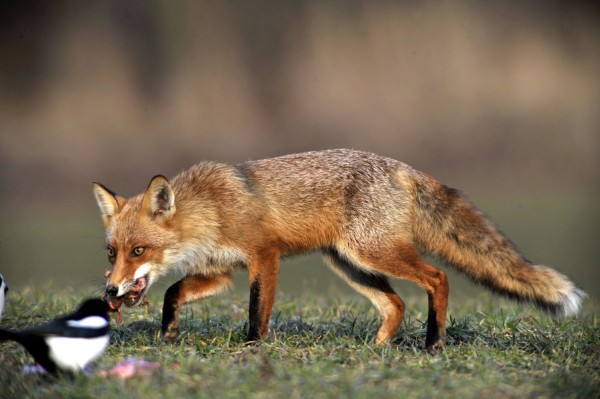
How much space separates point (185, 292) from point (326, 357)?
5.04 feet

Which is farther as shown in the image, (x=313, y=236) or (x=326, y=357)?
(x=313, y=236)

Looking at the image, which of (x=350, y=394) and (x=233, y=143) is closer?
(x=350, y=394)

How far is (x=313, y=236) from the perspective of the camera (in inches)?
262

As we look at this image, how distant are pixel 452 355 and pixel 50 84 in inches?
665

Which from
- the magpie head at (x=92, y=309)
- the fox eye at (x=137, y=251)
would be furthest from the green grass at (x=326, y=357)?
the fox eye at (x=137, y=251)

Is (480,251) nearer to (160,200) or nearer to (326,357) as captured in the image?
(326,357)

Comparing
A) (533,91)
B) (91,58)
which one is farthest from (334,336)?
(91,58)

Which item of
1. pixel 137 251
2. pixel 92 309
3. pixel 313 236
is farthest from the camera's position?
pixel 313 236

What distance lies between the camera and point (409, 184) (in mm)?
6828

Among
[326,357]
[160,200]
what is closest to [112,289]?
[160,200]

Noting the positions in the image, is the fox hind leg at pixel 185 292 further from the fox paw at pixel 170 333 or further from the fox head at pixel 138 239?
the fox head at pixel 138 239

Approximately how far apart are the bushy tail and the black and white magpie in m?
2.70

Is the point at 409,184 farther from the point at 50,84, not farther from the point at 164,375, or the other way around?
the point at 50,84

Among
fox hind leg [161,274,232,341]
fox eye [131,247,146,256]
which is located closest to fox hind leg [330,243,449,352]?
fox hind leg [161,274,232,341]
